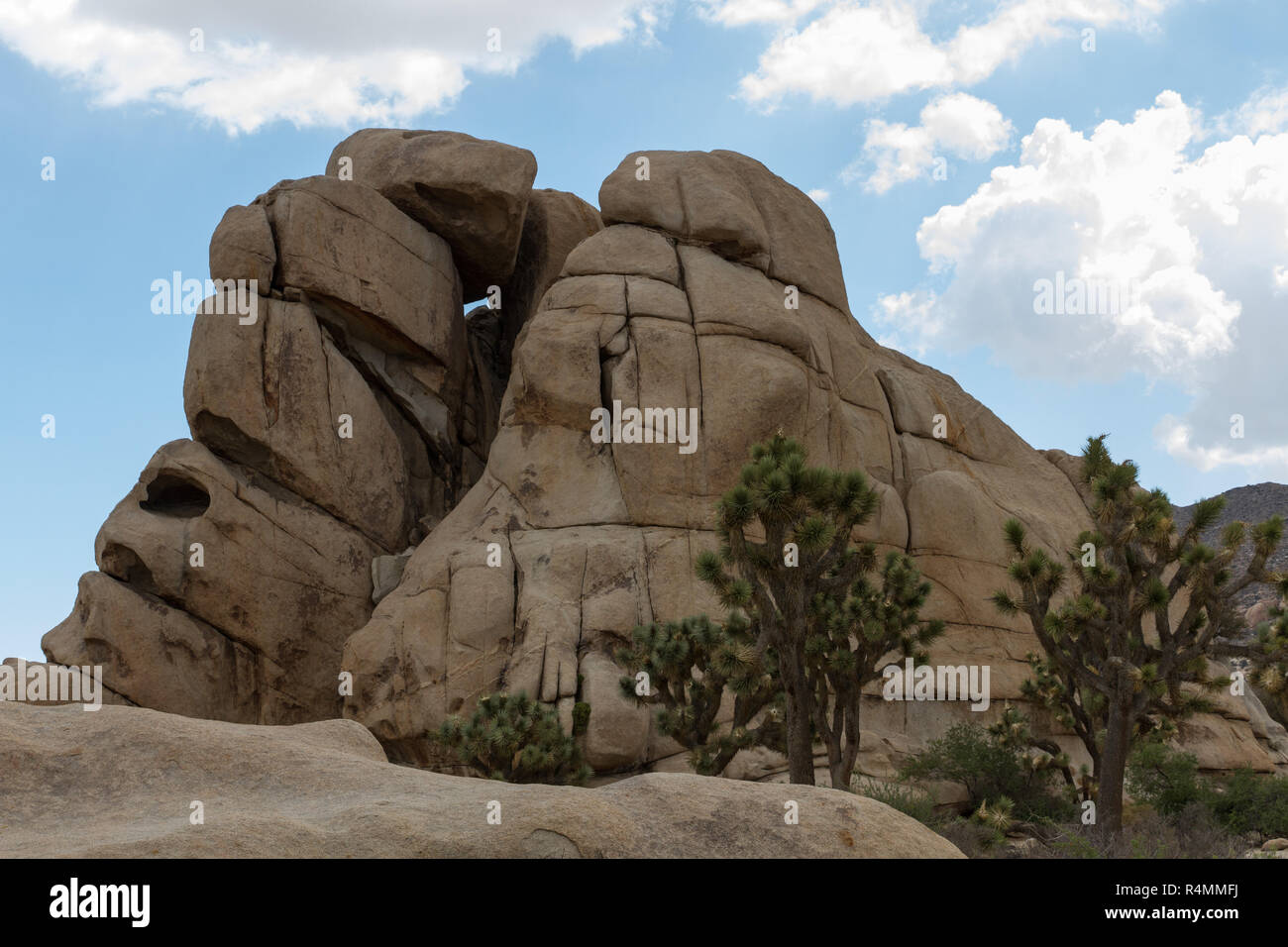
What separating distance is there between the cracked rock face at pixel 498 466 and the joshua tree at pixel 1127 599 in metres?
7.70

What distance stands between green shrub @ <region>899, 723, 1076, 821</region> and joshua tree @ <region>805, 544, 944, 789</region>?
4285 millimetres

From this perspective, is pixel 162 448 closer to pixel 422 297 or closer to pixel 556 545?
pixel 422 297

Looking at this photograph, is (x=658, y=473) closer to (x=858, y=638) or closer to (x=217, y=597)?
(x=858, y=638)

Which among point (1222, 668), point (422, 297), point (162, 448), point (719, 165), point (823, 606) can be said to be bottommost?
point (1222, 668)

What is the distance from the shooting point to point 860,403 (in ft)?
108

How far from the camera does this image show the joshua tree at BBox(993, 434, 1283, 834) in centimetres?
1734

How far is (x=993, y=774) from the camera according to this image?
23297 mm

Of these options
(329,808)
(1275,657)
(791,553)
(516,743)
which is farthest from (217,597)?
(329,808)

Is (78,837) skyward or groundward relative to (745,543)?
groundward
